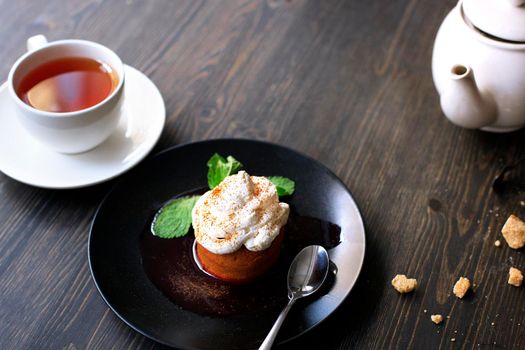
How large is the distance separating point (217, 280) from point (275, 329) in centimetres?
14

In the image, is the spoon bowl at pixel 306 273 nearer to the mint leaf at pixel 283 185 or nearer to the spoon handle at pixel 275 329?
the spoon handle at pixel 275 329

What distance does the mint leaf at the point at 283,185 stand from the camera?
43.1 inches

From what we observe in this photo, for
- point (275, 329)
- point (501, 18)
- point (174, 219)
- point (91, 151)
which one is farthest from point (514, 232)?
point (91, 151)

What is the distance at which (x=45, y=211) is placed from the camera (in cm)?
111

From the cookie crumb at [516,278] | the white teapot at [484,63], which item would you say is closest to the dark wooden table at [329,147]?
the cookie crumb at [516,278]

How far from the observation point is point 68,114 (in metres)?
1.07

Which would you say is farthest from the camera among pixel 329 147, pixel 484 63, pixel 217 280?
pixel 329 147

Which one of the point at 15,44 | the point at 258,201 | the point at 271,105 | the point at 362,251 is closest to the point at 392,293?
the point at 362,251

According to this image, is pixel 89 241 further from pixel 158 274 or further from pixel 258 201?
pixel 258 201

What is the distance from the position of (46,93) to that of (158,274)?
1.29 feet

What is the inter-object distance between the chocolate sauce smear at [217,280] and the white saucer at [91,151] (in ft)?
0.55

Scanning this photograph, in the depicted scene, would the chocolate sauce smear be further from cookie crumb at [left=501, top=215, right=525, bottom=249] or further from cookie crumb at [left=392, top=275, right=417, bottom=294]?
cookie crumb at [left=501, top=215, right=525, bottom=249]

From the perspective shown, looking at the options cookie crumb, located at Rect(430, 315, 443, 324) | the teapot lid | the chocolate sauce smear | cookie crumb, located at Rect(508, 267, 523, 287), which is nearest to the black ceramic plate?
the chocolate sauce smear

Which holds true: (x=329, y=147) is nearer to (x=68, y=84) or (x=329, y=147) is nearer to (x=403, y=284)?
(x=403, y=284)
